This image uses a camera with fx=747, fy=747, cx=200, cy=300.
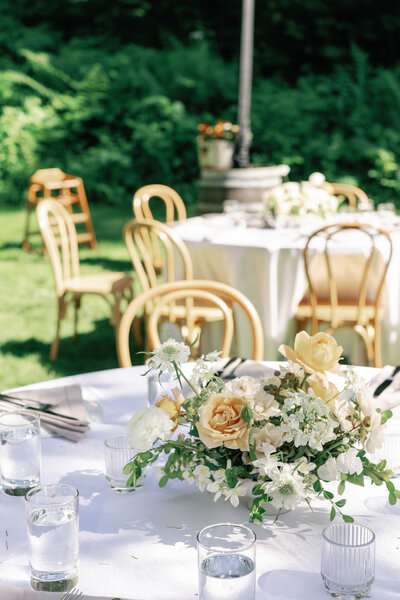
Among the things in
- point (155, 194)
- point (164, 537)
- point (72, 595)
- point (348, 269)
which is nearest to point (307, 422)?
point (164, 537)

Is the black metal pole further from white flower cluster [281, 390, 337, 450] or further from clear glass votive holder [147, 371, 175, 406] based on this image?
white flower cluster [281, 390, 337, 450]

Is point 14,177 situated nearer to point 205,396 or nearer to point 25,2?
point 25,2

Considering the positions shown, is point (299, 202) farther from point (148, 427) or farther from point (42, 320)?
point (148, 427)

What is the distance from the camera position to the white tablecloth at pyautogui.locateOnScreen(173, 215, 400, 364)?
3.49 m

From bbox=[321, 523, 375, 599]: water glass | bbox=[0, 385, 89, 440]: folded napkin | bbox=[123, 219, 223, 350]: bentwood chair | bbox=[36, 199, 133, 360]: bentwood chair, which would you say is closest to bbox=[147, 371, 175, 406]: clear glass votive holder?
bbox=[0, 385, 89, 440]: folded napkin

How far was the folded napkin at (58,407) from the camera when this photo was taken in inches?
60.1

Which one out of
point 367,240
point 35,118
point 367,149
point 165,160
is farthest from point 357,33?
point 367,240

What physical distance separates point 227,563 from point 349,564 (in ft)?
0.57

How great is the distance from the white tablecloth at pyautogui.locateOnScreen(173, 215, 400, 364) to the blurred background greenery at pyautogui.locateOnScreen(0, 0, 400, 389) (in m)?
4.24

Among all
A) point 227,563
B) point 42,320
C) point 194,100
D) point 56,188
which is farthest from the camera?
point 194,100

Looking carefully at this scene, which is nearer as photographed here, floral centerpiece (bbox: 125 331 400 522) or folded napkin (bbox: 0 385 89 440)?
floral centerpiece (bbox: 125 331 400 522)

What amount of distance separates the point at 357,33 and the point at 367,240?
341 inches

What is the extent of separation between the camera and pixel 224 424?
110 centimetres

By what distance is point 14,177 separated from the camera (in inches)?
371
